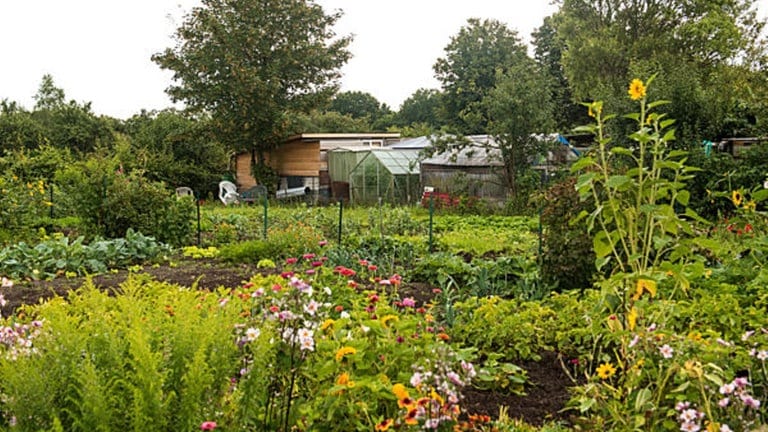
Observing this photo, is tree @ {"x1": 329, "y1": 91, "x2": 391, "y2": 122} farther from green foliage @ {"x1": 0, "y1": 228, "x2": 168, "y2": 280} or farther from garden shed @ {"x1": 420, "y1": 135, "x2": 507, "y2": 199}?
green foliage @ {"x1": 0, "y1": 228, "x2": 168, "y2": 280}

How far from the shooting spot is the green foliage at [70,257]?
7.71 m

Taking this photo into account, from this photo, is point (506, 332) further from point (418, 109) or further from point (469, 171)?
point (418, 109)

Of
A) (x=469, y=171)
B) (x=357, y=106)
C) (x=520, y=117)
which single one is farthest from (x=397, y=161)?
(x=357, y=106)

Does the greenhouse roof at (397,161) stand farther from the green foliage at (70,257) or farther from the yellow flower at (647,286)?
the yellow flower at (647,286)

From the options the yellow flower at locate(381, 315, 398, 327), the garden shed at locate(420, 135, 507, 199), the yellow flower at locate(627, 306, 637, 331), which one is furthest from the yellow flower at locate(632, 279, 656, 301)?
the garden shed at locate(420, 135, 507, 199)

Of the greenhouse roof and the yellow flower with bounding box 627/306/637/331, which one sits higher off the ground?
the greenhouse roof

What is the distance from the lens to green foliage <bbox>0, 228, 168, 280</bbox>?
771cm

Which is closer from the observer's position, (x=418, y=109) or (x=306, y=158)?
(x=306, y=158)

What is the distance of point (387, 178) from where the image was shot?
20969mm

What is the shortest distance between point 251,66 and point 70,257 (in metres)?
17.9

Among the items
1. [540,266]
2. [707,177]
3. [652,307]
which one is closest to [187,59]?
[707,177]

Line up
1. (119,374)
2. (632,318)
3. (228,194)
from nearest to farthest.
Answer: (119,374), (632,318), (228,194)

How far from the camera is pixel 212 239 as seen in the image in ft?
36.3

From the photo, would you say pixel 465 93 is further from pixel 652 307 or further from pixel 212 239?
pixel 652 307
